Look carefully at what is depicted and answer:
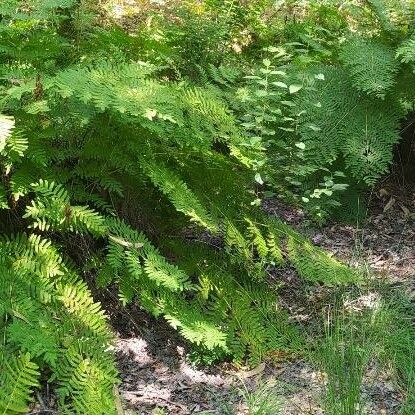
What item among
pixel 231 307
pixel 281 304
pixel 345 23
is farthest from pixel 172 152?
pixel 345 23

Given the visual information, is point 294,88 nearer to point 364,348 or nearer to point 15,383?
point 364,348

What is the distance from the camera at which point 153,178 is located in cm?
253

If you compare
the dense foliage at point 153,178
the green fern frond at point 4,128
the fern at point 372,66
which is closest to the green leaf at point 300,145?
the dense foliage at point 153,178

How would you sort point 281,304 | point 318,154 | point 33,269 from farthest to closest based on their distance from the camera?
1. point 318,154
2. point 281,304
3. point 33,269

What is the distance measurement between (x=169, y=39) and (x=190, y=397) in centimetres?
233

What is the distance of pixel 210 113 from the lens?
273cm

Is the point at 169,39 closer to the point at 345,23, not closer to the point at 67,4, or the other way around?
the point at 67,4

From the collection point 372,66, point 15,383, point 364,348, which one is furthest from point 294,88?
point 15,383

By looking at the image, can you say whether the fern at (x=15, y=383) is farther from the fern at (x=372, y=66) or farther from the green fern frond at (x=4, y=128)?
the fern at (x=372, y=66)

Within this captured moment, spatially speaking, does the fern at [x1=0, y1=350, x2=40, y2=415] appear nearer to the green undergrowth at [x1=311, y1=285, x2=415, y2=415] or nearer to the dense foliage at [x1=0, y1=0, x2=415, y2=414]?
the dense foliage at [x1=0, y1=0, x2=415, y2=414]

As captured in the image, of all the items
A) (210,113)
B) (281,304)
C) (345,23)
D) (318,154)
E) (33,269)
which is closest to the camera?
(33,269)

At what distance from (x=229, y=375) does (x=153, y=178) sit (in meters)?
0.93

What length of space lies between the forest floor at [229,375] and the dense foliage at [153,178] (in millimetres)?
101

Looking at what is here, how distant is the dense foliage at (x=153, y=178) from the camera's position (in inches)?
90.8
